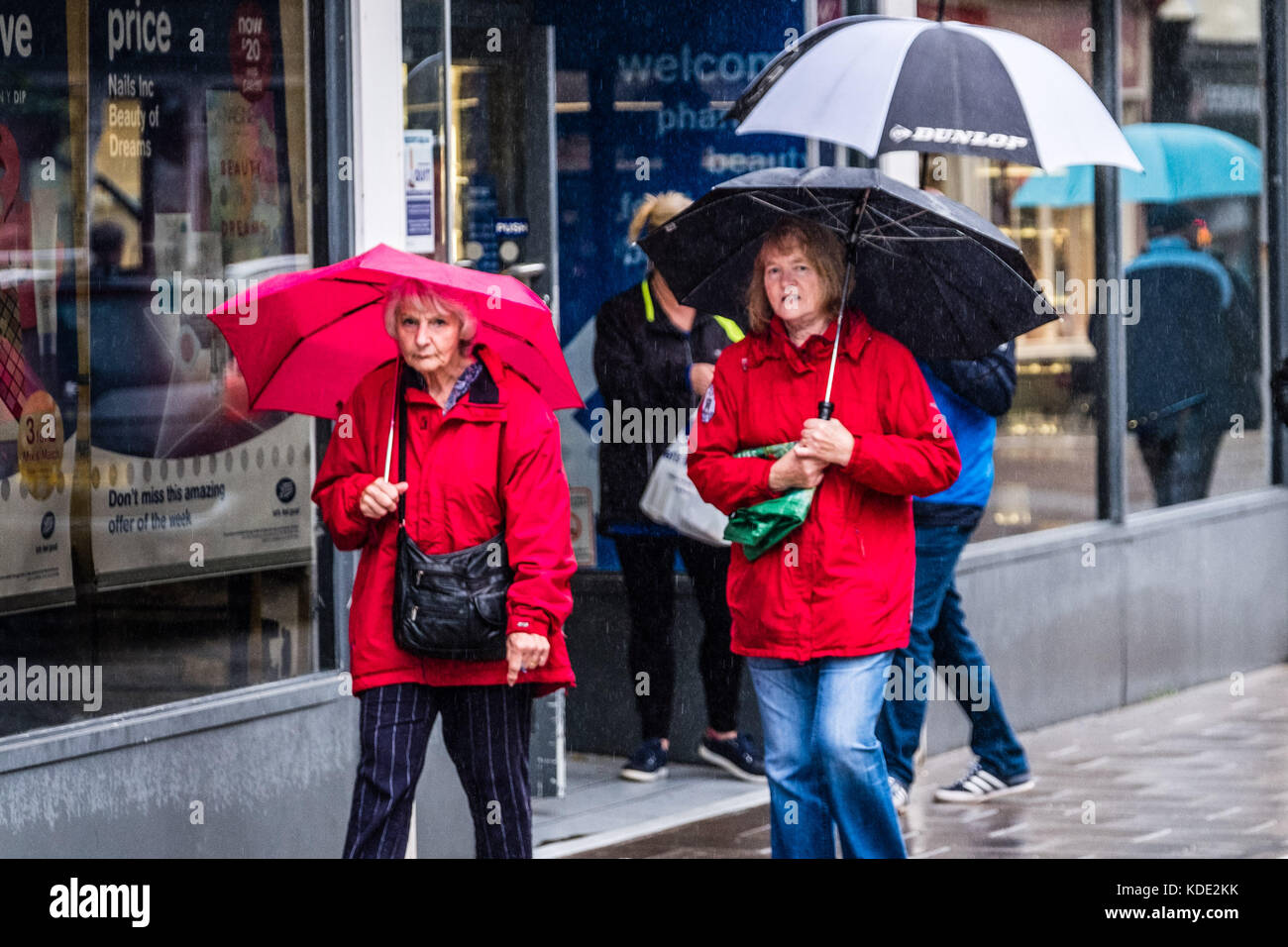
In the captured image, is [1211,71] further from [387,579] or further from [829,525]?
[387,579]

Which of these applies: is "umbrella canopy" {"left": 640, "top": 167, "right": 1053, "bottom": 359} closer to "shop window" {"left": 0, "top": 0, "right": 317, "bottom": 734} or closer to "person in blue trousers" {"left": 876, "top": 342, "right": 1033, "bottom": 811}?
"person in blue trousers" {"left": 876, "top": 342, "right": 1033, "bottom": 811}

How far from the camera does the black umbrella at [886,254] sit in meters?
5.23

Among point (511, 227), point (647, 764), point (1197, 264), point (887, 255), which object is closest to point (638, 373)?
point (511, 227)

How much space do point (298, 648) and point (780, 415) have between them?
189 centimetres

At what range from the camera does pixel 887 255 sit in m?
5.37

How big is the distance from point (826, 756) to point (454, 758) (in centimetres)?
90

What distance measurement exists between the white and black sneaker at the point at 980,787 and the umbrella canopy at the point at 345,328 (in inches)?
107

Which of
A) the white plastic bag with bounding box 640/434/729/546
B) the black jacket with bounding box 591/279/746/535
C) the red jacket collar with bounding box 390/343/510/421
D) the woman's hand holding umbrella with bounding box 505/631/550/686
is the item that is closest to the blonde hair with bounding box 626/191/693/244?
the black jacket with bounding box 591/279/746/535

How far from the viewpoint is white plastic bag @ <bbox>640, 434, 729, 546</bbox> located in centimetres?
732

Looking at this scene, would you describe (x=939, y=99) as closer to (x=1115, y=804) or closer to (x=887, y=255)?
(x=887, y=255)

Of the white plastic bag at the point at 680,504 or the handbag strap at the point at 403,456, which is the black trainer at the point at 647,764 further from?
the handbag strap at the point at 403,456

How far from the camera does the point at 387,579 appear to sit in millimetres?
4973
